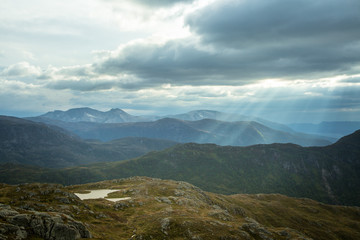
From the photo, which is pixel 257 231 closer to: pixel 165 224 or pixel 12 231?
pixel 165 224

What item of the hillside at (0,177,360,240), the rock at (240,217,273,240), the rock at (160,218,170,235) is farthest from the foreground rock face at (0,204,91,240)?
the rock at (240,217,273,240)

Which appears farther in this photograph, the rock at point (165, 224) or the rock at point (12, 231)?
the rock at point (165, 224)

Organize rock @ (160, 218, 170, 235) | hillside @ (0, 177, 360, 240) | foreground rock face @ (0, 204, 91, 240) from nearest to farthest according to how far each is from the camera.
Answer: foreground rock face @ (0, 204, 91, 240) < hillside @ (0, 177, 360, 240) < rock @ (160, 218, 170, 235)

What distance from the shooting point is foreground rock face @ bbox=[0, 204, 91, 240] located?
1458 inches

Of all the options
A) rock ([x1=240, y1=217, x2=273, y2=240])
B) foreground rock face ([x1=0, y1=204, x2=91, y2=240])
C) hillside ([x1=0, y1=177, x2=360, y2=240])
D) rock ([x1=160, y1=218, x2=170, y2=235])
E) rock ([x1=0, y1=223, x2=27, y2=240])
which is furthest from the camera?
rock ([x1=240, y1=217, x2=273, y2=240])

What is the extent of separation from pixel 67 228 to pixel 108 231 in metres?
15.5

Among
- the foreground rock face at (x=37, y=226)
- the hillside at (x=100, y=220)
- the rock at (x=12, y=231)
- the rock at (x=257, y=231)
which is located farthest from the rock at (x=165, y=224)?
the rock at (x=12, y=231)

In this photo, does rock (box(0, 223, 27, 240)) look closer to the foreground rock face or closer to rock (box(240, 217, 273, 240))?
the foreground rock face

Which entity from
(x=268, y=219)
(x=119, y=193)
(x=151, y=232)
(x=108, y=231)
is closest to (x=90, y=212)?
(x=108, y=231)

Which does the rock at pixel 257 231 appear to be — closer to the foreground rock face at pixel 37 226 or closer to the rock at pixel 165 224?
the rock at pixel 165 224

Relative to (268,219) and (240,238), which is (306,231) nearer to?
(268,219)

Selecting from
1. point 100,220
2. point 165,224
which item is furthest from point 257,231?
point 100,220

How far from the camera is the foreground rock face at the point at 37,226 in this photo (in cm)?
3703

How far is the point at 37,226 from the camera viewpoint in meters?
40.7
